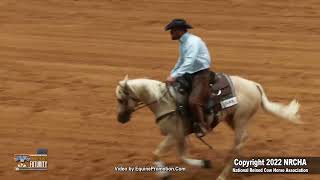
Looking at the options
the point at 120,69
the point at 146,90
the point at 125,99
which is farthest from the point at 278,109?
the point at 120,69

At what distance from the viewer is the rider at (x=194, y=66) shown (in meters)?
8.80

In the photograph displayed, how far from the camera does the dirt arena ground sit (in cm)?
1065

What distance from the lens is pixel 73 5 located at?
2277cm

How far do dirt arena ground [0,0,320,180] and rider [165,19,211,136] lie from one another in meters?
1.35

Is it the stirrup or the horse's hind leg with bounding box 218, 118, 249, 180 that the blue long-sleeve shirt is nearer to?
the stirrup

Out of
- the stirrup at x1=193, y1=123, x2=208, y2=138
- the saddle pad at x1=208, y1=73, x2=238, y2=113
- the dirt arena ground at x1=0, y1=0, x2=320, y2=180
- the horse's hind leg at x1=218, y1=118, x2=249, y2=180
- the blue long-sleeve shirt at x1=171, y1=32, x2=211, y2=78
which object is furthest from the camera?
the dirt arena ground at x1=0, y1=0, x2=320, y2=180

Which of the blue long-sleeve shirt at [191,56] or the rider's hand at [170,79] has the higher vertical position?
the blue long-sleeve shirt at [191,56]

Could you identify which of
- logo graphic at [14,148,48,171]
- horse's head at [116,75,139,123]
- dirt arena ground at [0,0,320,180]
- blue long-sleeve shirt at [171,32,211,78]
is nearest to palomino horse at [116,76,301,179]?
horse's head at [116,75,139,123]

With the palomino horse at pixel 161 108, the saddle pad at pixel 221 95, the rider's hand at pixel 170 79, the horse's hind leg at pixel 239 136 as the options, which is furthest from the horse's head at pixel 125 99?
the horse's hind leg at pixel 239 136

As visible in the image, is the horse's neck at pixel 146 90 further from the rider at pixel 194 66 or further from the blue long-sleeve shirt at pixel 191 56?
the blue long-sleeve shirt at pixel 191 56

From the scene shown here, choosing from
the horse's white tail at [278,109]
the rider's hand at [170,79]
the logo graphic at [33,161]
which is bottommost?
the logo graphic at [33,161]

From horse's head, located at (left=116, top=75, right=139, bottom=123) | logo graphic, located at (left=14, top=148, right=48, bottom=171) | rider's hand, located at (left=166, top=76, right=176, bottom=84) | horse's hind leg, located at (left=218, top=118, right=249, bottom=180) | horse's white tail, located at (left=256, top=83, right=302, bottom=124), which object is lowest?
logo graphic, located at (left=14, top=148, right=48, bottom=171)

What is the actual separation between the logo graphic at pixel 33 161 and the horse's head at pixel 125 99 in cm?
198

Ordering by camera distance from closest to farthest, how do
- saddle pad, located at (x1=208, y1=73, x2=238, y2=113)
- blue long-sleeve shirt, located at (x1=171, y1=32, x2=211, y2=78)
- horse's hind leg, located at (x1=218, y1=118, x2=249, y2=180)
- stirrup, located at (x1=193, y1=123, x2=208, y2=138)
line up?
blue long-sleeve shirt, located at (x1=171, y1=32, x2=211, y2=78) → stirrup, located at (x1=193, y1=123, x2=208, y2=138) → saddle pad, located at (x1=208, y1=73, x2=238, y2=113) → horse's hind leg, located at (x1=218, y1=118, x2=249, y2=180)
